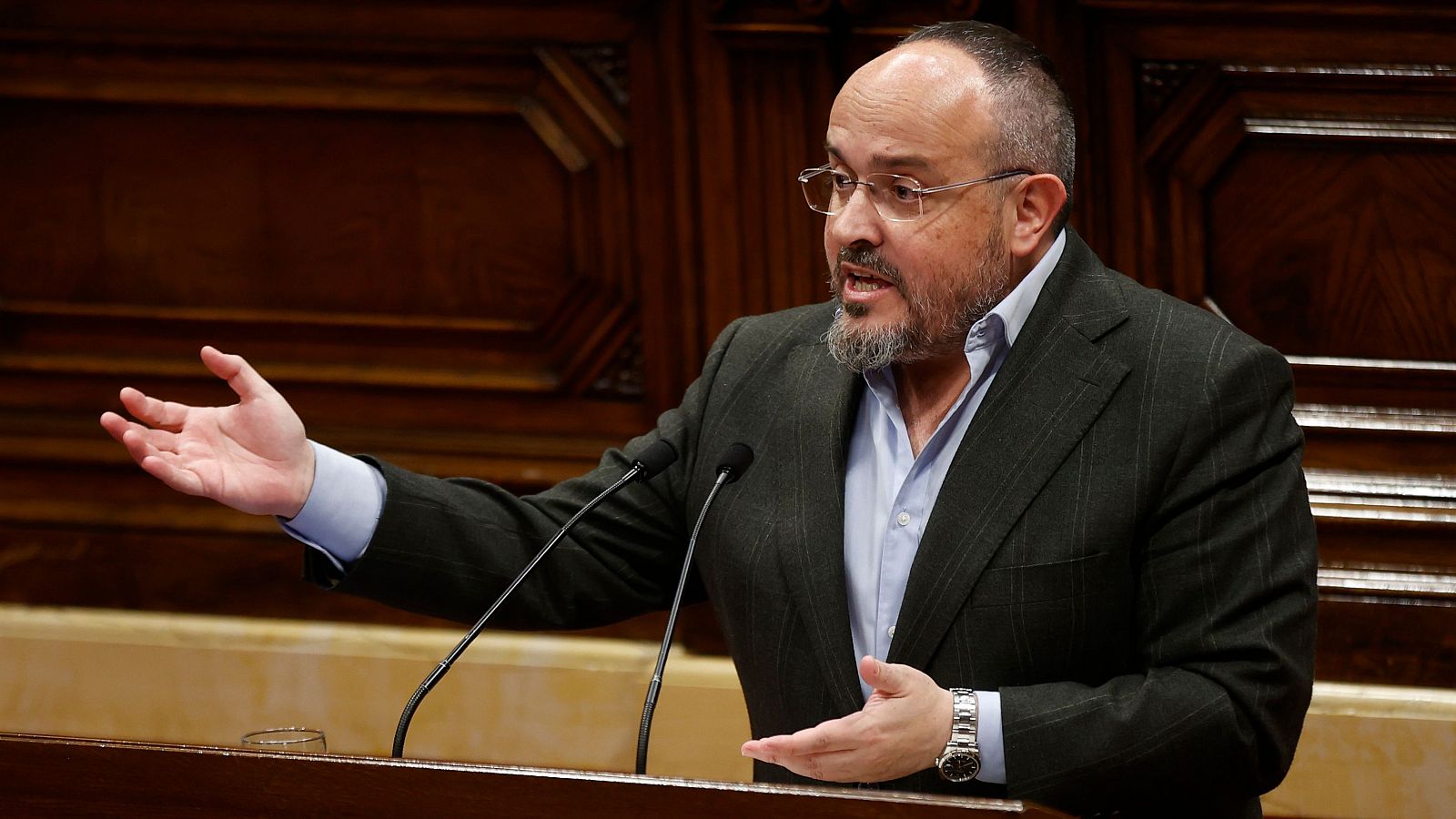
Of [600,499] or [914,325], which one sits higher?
[914,325]

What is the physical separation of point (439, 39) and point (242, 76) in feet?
1.36

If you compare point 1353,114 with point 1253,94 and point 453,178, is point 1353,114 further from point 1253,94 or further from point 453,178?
point 453,178

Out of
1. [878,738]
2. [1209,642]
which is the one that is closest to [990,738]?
[878,738]

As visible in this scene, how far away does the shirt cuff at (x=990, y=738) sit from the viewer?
1916 mm

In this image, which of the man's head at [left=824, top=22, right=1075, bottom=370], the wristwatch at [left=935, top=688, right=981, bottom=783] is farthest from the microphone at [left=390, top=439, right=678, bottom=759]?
the wristwatch at [left=935, top=688, right=981, bottom=783]

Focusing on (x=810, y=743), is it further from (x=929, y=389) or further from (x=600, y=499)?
(x=929, y=389)

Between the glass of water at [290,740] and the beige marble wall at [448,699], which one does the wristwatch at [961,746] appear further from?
the beige marble wall at [448,699]

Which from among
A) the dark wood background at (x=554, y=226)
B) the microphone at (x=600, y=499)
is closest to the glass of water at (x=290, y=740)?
the microphone at (x=600, y=499)

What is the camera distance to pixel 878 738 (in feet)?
5.92

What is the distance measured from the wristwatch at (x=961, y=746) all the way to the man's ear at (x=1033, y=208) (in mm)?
631

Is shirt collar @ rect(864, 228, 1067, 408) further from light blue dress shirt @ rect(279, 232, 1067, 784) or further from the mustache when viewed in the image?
the mustache

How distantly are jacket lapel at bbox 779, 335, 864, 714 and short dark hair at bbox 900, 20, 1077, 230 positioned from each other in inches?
14.3

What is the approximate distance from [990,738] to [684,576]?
15.9 inches

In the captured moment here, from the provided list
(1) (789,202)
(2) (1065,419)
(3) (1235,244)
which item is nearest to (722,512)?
(2) (1065,419)
